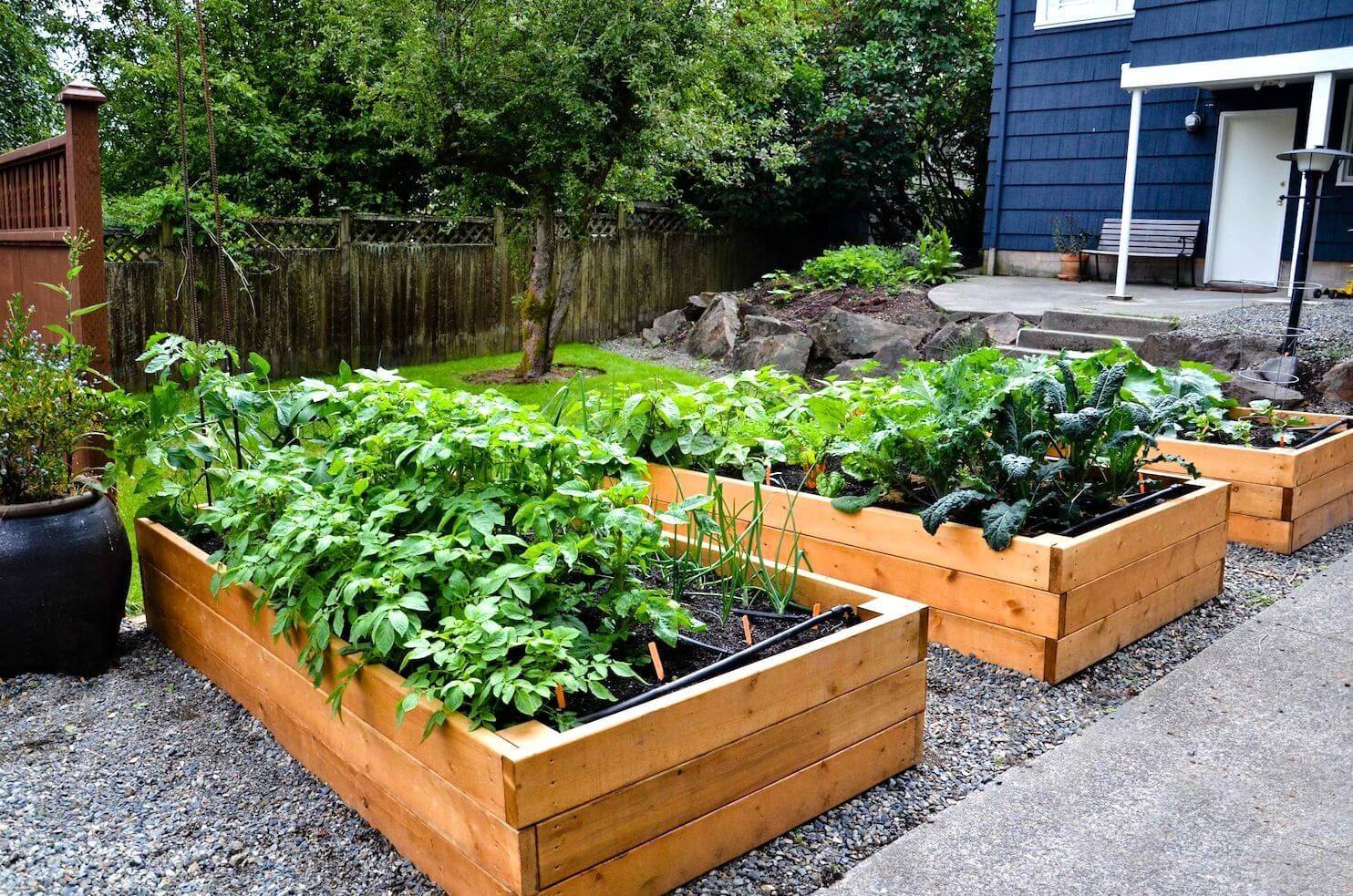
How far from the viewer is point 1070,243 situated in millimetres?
12539

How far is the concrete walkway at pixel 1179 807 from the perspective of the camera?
250 centimetres

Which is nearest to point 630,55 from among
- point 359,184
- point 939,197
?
point 359,184

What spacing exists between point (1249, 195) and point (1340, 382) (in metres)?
5.16

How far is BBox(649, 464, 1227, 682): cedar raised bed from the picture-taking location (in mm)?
3514

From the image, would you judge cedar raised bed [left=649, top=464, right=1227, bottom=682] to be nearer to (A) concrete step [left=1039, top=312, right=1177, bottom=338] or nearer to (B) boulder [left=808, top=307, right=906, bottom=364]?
(A) concrete step [left=1039, top=312, right=1177, bottom=338]

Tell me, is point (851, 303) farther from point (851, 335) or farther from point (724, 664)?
point (724, 664)

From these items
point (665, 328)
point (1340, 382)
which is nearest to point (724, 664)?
point (1340, 382)

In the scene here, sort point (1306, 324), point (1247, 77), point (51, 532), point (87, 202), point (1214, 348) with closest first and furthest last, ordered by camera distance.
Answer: point (51, 532) → point (87, 202) → point (1214, 348) → point (1306, 324) → point (1247, 77)

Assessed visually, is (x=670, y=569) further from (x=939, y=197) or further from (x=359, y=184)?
(x=939, y=197)

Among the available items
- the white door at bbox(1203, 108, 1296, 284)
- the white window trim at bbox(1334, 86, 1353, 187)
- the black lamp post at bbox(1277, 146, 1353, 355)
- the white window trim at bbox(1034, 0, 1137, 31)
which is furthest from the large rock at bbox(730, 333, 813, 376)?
the white window trim at bbox(1034, 0, 1137, 31)

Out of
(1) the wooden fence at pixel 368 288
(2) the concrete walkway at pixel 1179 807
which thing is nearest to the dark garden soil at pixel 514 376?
(1) the wooden fence at pixel 368 288

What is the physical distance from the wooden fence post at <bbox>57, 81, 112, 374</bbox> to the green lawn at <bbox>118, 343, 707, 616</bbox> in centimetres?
366

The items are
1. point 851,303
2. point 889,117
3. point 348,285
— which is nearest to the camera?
point 348,285

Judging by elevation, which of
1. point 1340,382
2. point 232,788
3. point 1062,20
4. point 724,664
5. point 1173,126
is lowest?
point 232,788
